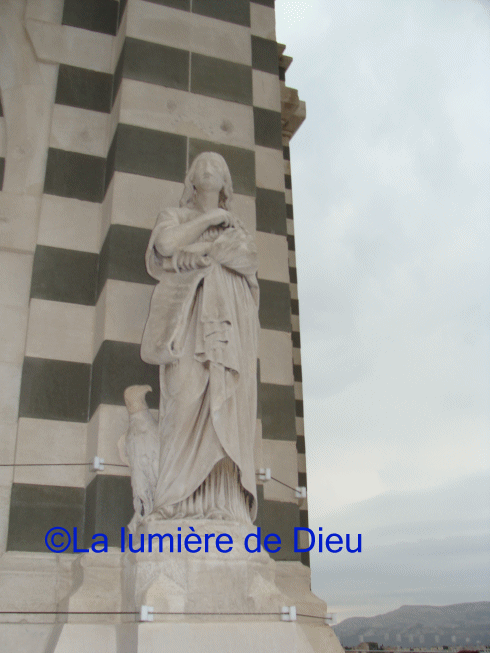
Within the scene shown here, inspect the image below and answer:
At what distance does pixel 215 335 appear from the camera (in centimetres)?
402

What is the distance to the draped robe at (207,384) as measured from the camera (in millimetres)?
3822

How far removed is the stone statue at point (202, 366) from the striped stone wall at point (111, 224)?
19.4 inches

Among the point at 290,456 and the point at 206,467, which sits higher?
the point at 290,456

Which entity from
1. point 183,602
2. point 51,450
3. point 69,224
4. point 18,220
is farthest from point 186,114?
point 183,602

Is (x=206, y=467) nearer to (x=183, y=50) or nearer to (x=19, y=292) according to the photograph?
(x=19, y=292)

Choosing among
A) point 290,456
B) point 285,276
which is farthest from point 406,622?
point 285,276

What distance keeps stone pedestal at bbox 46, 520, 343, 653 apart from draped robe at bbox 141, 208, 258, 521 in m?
0.20

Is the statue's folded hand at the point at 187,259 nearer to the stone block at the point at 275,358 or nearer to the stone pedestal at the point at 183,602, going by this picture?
the stone block at the point at 275,358

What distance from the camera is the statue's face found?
15.3 feet

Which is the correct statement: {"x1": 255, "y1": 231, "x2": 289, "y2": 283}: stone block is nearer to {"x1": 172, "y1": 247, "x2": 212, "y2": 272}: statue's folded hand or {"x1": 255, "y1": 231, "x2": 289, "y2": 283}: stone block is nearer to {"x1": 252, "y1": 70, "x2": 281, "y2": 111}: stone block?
{"x1": 172, "y1": 247, "x2": 212, "y2": 272}: statue's folded hand

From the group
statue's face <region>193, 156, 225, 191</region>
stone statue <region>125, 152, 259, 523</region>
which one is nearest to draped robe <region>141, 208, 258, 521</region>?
stone statue <region>125, 152, 259, 523</region>

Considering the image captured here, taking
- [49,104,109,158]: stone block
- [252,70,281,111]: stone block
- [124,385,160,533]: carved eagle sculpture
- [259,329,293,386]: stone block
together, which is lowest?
[124,385,160,533]: carved eagle sculpture

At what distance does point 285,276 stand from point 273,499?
1801 millimetres

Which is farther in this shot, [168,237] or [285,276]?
[285,276]
